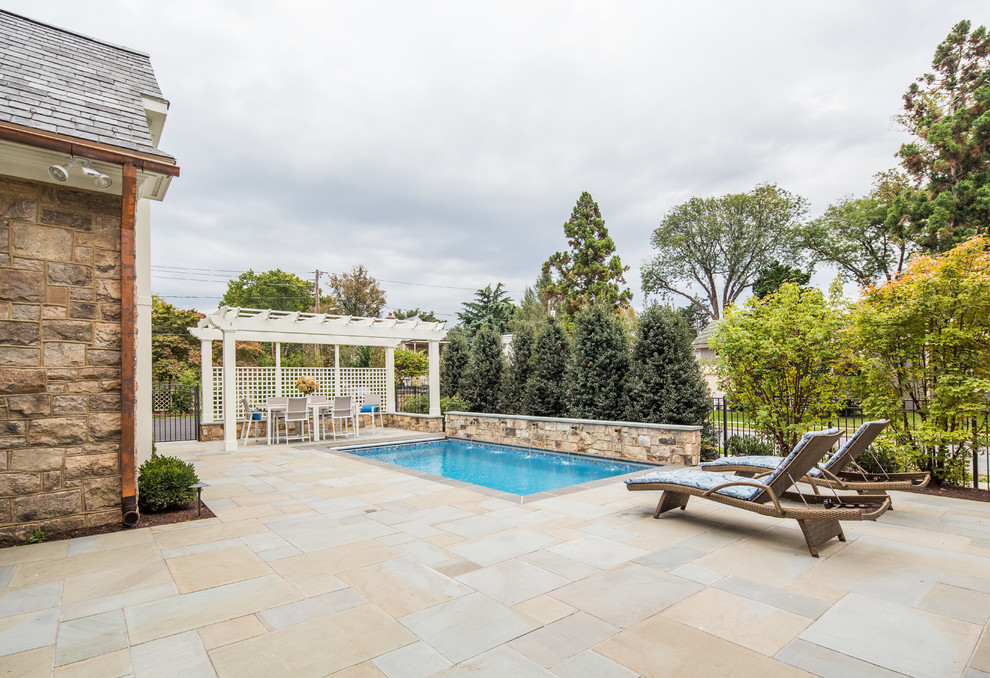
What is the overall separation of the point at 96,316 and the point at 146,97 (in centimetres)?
281

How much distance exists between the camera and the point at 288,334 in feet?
40.5

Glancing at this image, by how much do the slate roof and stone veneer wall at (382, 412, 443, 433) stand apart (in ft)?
29.6

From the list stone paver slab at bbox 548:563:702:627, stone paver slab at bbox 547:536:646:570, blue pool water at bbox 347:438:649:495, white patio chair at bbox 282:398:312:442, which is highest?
white patio chair at bbox 282:398:312:442

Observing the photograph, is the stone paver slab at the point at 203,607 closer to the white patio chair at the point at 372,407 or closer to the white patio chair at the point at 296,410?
the white patio chair at the point at 296,410

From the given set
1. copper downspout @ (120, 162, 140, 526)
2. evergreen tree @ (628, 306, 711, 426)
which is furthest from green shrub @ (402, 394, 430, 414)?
copper downspout @ (120, 162, 140, 526)

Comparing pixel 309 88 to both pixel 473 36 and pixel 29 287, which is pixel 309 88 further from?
pixel 29 287

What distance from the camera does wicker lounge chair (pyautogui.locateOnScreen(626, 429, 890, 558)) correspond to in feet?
12.1

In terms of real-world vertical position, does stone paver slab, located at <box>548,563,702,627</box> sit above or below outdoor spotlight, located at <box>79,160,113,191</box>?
below

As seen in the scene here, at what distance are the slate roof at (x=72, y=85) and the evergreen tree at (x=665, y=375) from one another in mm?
7855

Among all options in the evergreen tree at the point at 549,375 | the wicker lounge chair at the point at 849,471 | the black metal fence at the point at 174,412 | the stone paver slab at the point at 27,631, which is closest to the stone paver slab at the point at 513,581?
the stone paver slab at the point at 27,631

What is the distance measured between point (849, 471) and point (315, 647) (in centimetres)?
540

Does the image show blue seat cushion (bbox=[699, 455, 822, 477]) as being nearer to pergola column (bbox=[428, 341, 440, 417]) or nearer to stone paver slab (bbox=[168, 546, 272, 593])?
stone paver slab (bbox=[168, 546, 272, 593])

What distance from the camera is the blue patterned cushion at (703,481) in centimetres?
406

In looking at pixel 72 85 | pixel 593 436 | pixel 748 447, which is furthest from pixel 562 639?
pixel 748 447
